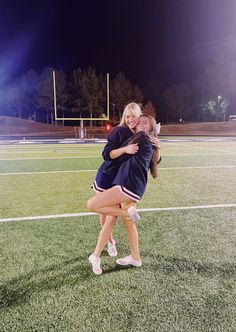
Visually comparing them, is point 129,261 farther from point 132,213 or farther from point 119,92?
point 119,92

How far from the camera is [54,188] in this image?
6906mm

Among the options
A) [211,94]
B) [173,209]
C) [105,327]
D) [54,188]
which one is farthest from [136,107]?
[211,94]

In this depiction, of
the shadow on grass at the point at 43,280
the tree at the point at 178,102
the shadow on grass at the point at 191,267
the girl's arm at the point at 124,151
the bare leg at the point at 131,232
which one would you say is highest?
the tree at the point at 178,102

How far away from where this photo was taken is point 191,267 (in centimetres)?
312

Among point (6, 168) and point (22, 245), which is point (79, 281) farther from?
point (6, 168)

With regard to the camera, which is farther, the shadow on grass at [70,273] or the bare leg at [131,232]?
the bare leg at [131,232]

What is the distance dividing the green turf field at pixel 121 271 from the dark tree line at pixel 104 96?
52146mm

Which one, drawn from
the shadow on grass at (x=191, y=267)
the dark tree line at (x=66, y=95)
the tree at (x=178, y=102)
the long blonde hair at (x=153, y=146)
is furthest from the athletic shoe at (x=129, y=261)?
the tree at (x=178, y=102)

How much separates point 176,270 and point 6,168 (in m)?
7.97

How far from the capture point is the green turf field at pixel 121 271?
2.30 metres

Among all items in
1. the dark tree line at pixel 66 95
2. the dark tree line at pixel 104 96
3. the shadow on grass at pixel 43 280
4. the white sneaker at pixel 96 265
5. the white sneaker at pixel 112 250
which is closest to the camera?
the shadow on grass at pixel 43 280

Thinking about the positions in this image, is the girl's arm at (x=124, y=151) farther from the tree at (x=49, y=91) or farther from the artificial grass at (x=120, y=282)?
the tree at (x=49, y=91)

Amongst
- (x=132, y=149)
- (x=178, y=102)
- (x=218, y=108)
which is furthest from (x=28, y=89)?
(x=132, y=149)

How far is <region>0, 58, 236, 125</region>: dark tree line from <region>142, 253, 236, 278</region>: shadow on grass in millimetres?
53798
